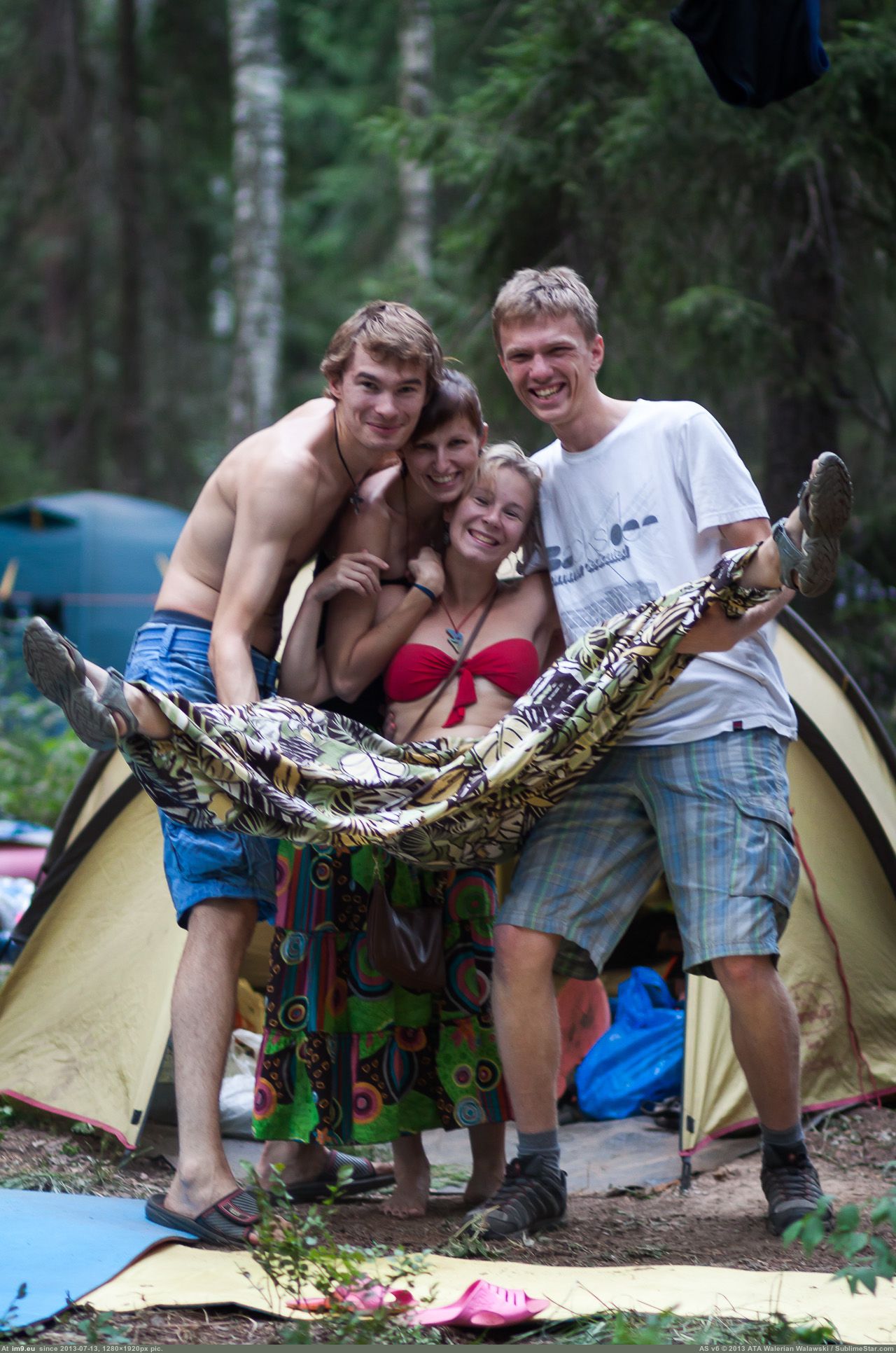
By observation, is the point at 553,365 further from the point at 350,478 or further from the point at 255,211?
the point at 255,211

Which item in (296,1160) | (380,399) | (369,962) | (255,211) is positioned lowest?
(296,1160)

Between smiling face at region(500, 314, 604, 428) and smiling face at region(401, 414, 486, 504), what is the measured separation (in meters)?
0.21

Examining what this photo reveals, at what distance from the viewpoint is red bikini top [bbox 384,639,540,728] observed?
3215 mm

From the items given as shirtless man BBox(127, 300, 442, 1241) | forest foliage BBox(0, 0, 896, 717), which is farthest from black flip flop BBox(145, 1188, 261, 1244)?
forest foliage BBox(0, 0, 896, 717)

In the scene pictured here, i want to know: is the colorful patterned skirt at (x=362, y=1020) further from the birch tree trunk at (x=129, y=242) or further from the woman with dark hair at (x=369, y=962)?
the birch tree trunk at (x=129, y=242)

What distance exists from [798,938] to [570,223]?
4132 millimetres

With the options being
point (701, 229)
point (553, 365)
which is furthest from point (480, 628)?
point (701, 229)

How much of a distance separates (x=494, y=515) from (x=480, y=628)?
0.28 meters

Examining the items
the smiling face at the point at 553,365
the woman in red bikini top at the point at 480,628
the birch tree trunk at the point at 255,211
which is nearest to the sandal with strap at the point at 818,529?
the smiling face at the point at 553,365

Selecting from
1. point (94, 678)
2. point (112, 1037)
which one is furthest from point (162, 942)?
point (94, 678)

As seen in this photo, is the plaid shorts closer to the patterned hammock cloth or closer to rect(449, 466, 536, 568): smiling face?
the patterned hammock cloth

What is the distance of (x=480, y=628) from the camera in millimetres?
3271

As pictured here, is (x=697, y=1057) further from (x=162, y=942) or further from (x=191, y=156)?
(x=191, y=156)

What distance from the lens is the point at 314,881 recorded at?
10.7 ft
